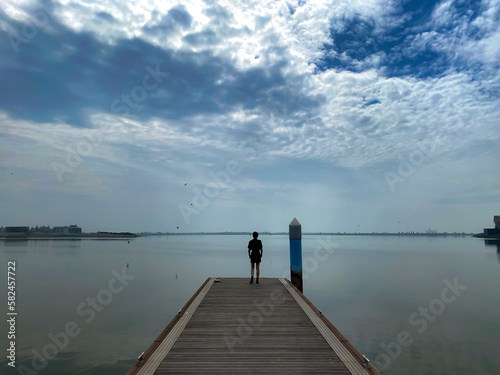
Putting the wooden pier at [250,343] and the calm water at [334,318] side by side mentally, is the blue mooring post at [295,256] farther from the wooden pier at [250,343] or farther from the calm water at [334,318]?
the wooden pier at [250,343]

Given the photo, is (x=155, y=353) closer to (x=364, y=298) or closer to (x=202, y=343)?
(x=202, y=343)

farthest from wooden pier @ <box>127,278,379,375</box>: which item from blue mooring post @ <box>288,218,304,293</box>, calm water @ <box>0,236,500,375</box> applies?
blue mooring post @ <box>288,218,304,293</box>

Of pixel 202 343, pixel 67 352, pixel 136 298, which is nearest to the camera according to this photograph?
pixel 202 343

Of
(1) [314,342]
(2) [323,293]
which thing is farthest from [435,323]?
(1) [314,342]

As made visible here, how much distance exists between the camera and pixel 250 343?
21.1 ft

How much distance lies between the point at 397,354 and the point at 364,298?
32.5ft

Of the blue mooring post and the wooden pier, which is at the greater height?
the blue mooring post

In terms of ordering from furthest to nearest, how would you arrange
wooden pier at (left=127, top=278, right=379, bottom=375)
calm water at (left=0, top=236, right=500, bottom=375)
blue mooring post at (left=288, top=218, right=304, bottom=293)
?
blue mooring post at (left=288, top=218, right=304, bottom=293) < calm water at (left=0, top=236, right=500, bottom=375) < wooden pier at (left=127, top=278, right=379, bottom=375)

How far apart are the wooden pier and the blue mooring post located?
4.13m

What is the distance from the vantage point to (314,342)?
6.45 m

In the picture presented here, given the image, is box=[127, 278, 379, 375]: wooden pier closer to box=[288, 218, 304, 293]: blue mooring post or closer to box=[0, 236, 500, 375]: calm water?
box=[0, 236, 500, 375]: calm water

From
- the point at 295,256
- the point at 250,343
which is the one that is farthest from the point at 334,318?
the point at 250,343

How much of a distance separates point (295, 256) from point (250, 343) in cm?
816

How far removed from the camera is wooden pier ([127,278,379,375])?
5.27m
